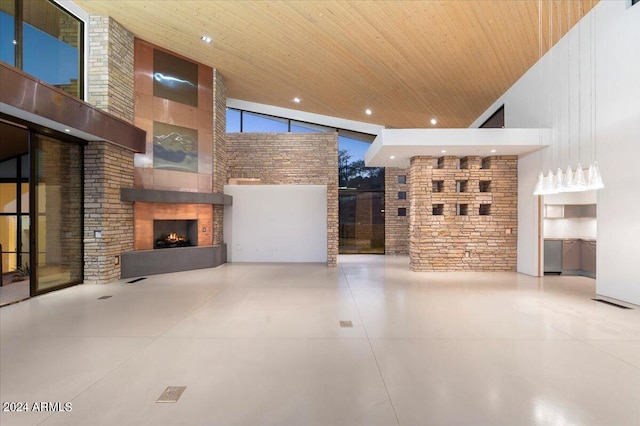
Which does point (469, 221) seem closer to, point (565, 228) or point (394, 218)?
point (565, 228)

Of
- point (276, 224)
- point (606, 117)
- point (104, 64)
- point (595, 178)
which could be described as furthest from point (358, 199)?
point (104, 64)

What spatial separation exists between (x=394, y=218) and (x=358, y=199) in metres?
1.70

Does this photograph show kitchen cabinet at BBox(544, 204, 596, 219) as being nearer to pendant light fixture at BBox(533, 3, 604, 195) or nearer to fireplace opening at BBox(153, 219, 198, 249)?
pendant light fixture at BBox(533, 3, 604, 195)

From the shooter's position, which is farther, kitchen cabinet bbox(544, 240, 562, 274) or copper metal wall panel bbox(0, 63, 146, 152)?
kitchen cabinet bbox(544, 240, 562, 274)

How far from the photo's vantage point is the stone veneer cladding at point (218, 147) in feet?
32.2

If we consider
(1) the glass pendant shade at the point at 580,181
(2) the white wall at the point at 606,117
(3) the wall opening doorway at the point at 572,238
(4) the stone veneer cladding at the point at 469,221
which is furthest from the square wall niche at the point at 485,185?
(1) the glass pendant shade at the point at 580,181

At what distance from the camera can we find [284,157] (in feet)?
40.4

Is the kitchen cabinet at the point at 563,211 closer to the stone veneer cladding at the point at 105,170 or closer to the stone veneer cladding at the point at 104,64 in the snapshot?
the stone veneer cladding at the point at 105,170

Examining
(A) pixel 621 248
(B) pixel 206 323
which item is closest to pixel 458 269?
(A) pixel 621 248

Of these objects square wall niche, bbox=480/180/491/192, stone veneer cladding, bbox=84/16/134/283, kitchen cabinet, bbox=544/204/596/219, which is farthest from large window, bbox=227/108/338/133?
kitchen cabinet, bbox=544/204/596/219

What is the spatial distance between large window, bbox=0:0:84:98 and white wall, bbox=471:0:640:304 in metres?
10.6

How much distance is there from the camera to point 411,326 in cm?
436

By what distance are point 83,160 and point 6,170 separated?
9.49 feet

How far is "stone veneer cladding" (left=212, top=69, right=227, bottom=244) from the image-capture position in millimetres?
9805
